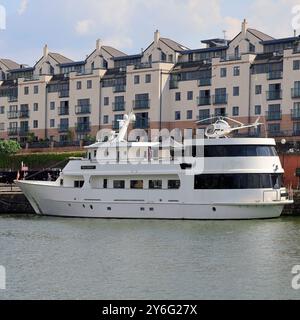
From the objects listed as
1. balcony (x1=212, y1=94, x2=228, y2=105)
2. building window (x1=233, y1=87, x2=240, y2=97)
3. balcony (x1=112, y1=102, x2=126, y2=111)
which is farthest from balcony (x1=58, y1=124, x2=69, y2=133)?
building window (x1=233, y1=87, x2=240, y2=97)

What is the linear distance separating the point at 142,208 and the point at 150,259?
15.5 metres

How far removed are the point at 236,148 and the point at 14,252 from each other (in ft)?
52.3

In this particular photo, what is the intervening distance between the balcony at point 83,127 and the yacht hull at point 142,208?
115 feet

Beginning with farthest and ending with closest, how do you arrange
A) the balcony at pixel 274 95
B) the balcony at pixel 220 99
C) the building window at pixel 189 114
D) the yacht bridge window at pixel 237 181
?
1. the building window at pixel 189 114
2. the balcony at pixel 220 99
3. the balcony at pixel 274 95
4. the yacht bridge window at pixel 237 181

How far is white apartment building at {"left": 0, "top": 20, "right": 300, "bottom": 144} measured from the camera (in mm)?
74625

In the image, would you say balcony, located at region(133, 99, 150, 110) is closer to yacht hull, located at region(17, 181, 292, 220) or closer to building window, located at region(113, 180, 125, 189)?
yacht hull, located at region(17, 181, 292, 220)

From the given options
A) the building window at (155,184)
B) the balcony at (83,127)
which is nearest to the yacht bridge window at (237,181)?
the building window at (155,184)

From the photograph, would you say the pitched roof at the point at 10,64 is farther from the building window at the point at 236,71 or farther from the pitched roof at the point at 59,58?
the building window at the point at 236,71

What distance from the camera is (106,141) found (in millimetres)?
51812

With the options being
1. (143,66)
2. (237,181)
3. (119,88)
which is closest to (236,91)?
(143,66)

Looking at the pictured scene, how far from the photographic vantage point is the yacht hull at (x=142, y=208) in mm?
47000

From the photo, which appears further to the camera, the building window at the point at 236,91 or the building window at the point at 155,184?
the building window at the point at 236,91

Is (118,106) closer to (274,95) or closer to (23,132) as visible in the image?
(23,132)
